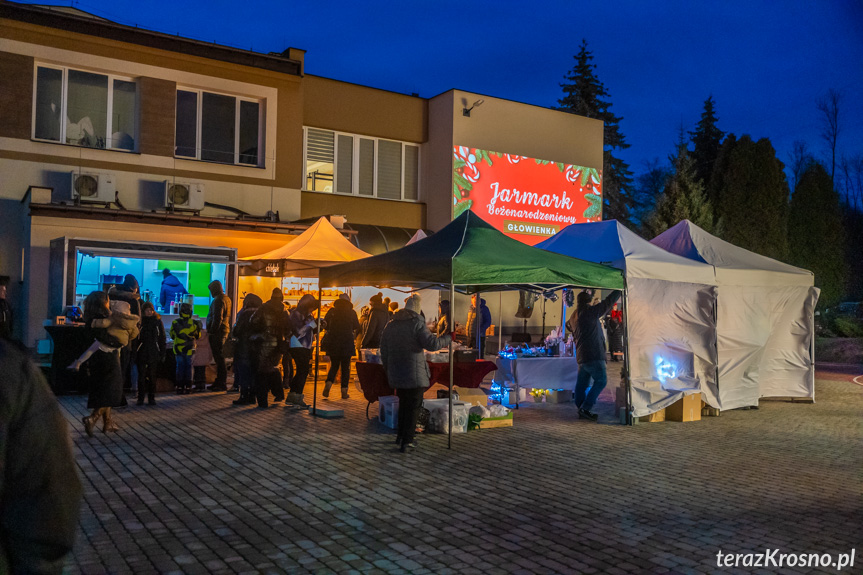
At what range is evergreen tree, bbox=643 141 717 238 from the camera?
2916cm

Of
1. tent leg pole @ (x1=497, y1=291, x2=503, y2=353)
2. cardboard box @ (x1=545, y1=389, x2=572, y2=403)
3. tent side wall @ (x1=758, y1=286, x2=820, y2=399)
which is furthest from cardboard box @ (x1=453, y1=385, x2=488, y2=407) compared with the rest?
tent side wall @ (x1=758, y1=286, x2=820, y2=399)

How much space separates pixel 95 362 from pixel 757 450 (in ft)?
26.7

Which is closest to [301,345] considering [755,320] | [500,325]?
[500,325]

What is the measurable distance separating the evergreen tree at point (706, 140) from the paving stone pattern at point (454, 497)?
36706mm

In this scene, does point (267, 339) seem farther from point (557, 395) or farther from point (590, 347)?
point (557, 395)

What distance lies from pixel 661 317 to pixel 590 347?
5.30ft

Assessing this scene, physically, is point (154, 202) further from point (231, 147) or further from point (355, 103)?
point (355, 103)

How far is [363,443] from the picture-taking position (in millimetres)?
8789

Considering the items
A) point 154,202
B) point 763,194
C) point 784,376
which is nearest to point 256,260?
point 154,202

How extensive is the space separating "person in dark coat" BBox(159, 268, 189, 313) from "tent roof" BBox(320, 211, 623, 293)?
603 centimetres

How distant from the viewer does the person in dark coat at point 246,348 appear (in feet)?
37.0

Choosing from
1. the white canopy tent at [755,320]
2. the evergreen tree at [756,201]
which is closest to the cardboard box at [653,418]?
the white canopy tent at [755,320]

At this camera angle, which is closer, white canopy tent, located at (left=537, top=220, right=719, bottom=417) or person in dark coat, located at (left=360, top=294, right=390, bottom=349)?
white canopy tent, located at (left=537, top=220, right=719, bottom=417)

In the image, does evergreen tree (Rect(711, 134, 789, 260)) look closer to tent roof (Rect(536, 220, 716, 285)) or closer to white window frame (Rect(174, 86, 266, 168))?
tent roof (Rect(536, 220, 716, 285))
